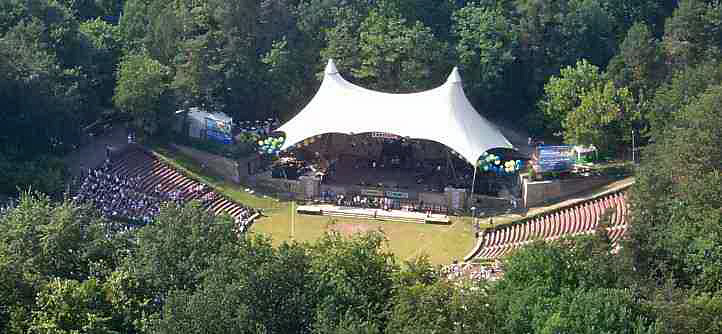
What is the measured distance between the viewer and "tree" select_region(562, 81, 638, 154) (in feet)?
189

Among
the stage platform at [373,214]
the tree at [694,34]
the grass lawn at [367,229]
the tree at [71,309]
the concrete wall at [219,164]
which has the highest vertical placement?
the tree at [694,34]

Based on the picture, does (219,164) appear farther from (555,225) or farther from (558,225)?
(558,225)

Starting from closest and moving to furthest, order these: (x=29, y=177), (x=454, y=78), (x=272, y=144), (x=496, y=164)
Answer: (x=29, y=177)
(x=496, y=164)
(x=454, y=78)
(x=272, y=144)

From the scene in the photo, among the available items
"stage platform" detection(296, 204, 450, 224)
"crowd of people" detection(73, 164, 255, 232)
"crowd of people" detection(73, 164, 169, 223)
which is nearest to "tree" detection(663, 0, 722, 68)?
"stage platform" detection(296, 204, 450, 224)

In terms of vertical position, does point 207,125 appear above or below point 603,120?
below

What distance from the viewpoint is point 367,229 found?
2212 inches

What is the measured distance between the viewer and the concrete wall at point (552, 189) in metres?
57.1

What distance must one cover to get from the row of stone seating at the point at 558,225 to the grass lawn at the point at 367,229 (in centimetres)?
126

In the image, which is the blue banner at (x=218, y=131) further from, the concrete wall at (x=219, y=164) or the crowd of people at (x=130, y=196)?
the crowd of people at (x=130, y=196)

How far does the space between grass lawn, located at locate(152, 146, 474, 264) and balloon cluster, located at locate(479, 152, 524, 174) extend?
9.46 feet

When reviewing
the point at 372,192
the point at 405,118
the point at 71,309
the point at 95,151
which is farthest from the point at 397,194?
the point at 71,309

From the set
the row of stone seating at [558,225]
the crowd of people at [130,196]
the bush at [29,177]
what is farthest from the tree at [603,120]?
the bush at [29,177]

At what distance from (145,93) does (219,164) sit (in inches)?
209

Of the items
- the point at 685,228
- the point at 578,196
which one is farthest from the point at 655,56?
the point at 685,228
